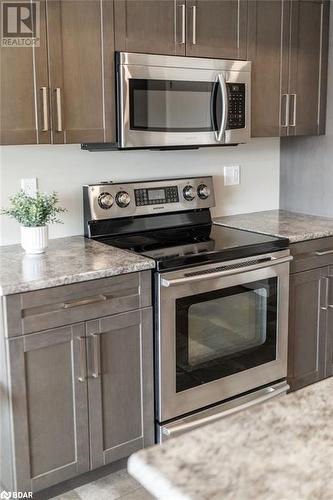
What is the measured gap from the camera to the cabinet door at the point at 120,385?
2.19 meters

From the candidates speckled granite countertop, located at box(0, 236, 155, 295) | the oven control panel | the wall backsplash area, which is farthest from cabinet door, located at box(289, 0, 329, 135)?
speckled granite countertop, located at box(0, 236, 155, 295)

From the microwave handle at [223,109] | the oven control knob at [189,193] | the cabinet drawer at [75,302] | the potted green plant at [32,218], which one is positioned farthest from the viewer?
the oven control knob at [189,193]

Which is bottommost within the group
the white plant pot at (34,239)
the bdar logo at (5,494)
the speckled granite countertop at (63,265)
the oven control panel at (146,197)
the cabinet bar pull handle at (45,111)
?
the bdar logo at (5,494)

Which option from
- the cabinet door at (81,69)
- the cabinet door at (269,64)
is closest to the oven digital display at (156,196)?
the cabinet door at (81,69)

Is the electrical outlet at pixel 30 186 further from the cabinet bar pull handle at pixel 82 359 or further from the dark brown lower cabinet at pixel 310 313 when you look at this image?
the dark brown lower cabinet at pixel 310 313

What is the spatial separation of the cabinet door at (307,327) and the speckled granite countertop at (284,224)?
20cm

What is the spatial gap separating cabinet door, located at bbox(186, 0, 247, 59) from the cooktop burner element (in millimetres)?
641

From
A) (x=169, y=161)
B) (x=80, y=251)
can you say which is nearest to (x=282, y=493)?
(x=80, y=251)

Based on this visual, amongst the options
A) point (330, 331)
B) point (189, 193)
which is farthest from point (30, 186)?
point (330, 331)

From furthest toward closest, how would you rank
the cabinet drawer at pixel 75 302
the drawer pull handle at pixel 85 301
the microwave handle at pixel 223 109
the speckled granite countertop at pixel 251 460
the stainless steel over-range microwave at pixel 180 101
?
the microwave handle at pixel 223 109 < the stainless steel over-range microwave at pixel 180 101 < the drawer pull handle at pixel 85 301 < the cabinet drawer at pixel 75 302 < the speckled granite countertop at pixel 251 460

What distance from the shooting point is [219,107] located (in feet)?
8.82

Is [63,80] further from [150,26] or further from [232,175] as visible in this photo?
[232,175]

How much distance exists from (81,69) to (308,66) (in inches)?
54.8

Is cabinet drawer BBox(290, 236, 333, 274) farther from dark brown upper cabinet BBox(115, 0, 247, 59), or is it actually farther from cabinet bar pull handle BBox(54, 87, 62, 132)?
cabinet bar pull handle BBox(54, 87, 62, 132)
